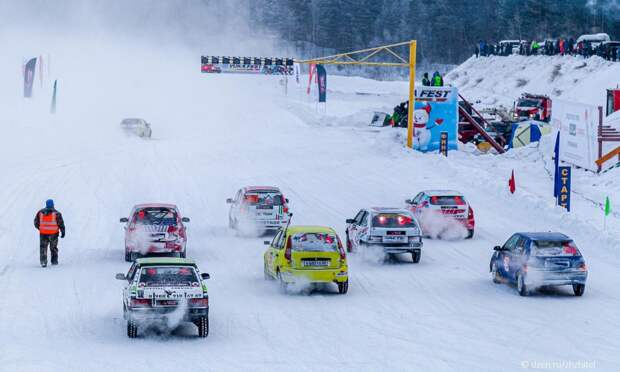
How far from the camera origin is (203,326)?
60.7ft

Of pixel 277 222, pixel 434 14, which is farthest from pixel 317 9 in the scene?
pixel 277 222

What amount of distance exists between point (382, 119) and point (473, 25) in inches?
2801

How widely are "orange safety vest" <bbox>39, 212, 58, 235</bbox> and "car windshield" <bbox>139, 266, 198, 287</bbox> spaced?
8.30 metres

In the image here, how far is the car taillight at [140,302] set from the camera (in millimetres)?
18078

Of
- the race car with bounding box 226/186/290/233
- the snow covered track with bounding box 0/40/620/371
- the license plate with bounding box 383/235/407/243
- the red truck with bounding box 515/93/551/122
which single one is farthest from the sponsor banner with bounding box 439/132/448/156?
the license plate with bounding box 383/235/407/243

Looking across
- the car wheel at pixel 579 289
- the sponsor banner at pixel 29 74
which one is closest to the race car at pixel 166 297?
the car wheel at pixel 579 289

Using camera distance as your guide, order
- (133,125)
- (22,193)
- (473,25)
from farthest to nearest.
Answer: (473,25) < (133,125) < (22,193)

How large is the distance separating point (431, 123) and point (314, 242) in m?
34.4

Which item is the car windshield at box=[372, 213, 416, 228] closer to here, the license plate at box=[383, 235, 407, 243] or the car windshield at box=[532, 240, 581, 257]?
the license plate at box=[383, 235, 407, 243]

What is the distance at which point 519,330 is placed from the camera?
1941 cm

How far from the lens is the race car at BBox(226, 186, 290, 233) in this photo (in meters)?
31.9

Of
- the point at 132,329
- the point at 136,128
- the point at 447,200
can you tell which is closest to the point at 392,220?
the point at 447,200

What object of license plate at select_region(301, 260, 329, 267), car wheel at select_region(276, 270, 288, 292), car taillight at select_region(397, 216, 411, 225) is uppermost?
car taillight at select_region(397, 216, 411, 225)

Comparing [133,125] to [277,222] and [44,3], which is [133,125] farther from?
[44,3]
